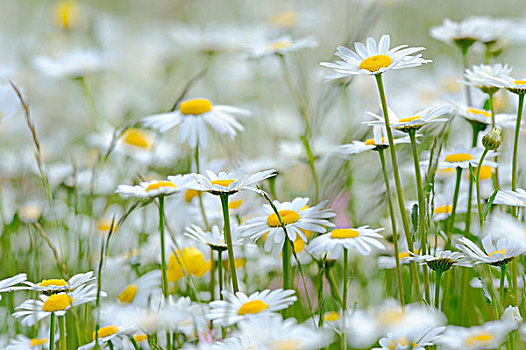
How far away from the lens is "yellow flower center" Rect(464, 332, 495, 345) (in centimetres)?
60

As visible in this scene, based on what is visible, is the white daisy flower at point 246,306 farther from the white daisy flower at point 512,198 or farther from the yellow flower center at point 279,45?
the yellow flower center at point 279,45

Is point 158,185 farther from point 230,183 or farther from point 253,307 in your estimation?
point 253,307

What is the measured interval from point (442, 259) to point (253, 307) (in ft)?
0.65

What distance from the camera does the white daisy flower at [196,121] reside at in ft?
3.22

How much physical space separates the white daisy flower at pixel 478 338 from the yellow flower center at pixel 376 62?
0.94 feet

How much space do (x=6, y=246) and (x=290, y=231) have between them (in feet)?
1.93

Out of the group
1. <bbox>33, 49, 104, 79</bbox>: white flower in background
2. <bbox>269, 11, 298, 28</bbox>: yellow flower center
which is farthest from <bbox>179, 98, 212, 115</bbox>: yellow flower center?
<bbox>269, 11, 298, 28</bbox>: yellow flower center

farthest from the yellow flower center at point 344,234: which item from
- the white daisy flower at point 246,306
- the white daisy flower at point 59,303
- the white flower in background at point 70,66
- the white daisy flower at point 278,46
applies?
the white flower in background at point 70,66

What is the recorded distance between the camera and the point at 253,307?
2.15 ft

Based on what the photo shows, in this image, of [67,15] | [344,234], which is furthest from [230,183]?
[67,15]

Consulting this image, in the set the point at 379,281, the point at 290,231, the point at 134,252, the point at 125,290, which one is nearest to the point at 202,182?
the point at 290,231

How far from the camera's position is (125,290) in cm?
92

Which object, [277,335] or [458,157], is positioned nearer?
[277,335]

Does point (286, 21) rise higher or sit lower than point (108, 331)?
higher
